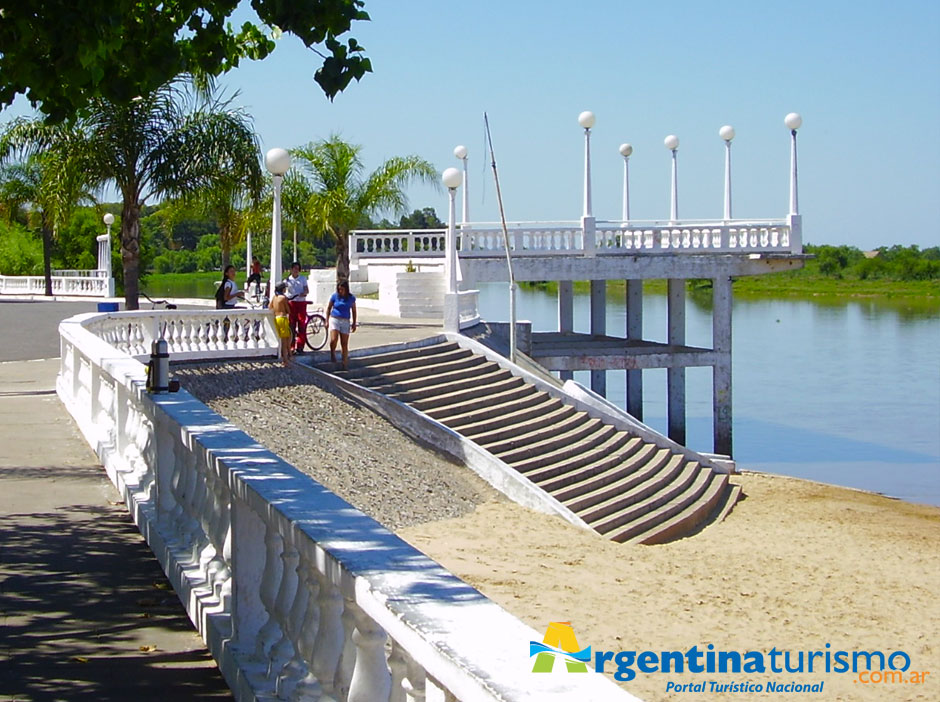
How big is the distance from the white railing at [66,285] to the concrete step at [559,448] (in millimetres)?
27377

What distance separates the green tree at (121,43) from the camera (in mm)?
7312

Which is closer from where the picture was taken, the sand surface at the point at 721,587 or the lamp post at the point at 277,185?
the sand surface at the point at 721,587

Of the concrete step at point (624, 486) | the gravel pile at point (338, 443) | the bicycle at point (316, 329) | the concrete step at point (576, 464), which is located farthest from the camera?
the bicycle at point (316, 329)

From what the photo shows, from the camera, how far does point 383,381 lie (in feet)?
77.9

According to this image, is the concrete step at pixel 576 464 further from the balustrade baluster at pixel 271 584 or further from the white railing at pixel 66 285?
the white railing at pixel 66 285

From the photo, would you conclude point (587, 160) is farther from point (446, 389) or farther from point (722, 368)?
point (446, 389)

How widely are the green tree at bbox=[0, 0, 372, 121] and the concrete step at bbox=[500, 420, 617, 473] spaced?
13.1m

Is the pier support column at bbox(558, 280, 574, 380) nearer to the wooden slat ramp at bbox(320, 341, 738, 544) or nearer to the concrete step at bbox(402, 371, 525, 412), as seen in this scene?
the wooden slat ramp at bbox(320, 341, 738, 544)

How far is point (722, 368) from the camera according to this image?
37.8m

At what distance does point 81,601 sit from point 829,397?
54.4 meters

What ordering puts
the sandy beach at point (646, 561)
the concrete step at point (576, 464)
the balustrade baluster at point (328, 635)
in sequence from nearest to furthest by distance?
the balustrade baluster at point (328, 635), the sandy beach at point (646, 561), the concrete step at point (576, 464)

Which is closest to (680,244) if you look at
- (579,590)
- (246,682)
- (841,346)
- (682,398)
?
(682,398)

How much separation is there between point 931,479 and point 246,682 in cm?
3573

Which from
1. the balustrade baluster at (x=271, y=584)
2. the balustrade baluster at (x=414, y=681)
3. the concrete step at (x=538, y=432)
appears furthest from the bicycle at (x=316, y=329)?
the balustrade baluster at (x=414, y=681)
